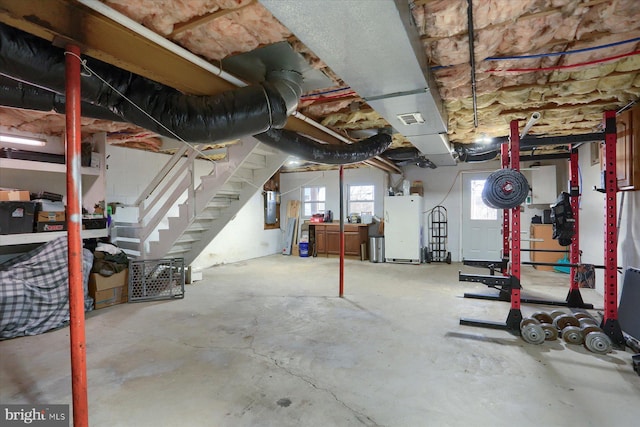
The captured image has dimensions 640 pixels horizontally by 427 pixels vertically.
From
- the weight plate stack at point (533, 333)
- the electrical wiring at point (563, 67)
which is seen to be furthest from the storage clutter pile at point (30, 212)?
the weight plate stack at point (533, 333)

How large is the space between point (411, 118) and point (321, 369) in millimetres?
2421

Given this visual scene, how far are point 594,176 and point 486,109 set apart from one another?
2293 mm

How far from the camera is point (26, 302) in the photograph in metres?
3.17

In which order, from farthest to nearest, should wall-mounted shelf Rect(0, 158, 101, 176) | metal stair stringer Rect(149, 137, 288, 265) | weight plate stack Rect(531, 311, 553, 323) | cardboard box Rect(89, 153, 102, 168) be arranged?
cardboard box Rect(89, 153, 102, 168) → metal stair stringer Rect(149, 137, 288, 265) → wall-mounted shelf Rect(0, 158, 101, 176) → weight plate stack Rect(531, 311, 553, 323)

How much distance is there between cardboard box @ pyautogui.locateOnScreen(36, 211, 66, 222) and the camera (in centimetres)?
373

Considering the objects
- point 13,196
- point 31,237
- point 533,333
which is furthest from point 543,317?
point 13,196

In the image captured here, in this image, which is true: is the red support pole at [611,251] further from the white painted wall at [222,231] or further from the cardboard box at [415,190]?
the white painted wall at [222,231]

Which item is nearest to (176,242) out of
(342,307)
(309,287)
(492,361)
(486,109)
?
(309,287)

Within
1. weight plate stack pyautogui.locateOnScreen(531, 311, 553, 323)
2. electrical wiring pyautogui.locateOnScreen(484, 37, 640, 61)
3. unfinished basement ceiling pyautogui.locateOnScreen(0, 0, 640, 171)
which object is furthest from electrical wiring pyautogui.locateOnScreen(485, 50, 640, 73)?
weight plate stack pyautogui.locateOnScreen(531, 311, 553, 323)

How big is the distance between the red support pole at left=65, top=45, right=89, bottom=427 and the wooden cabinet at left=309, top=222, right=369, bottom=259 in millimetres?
6494

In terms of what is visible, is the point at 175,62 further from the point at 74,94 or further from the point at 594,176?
the point at 594,176

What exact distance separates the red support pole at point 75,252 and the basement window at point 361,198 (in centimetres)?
714

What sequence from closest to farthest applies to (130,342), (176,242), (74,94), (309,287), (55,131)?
(74,94)
(130,342)
(55,131)
(176,242)
(309,287)

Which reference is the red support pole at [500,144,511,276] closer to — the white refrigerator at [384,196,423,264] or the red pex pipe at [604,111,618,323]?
the red pex pipe at [604,111,618,323]
